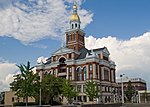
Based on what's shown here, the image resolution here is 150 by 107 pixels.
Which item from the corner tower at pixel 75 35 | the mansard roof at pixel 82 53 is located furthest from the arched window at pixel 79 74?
the corner tower at pixel 75 35

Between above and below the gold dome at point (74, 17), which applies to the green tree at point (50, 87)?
below

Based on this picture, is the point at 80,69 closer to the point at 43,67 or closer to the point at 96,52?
the point at 96,52

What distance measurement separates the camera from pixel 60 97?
91.8 meters

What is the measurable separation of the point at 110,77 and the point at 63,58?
19808 mm

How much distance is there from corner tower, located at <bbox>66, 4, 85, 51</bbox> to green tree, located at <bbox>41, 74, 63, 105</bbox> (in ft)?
85.0

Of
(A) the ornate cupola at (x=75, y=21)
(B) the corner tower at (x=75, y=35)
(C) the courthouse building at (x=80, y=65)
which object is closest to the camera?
(C) the courthouse building at (x=80, y=65)

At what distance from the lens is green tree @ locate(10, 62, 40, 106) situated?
187 ft

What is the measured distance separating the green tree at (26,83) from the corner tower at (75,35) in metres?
42.6

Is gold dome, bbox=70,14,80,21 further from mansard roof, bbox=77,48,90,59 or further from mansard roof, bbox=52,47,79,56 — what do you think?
mansard roof, bbox=52,47,79,56

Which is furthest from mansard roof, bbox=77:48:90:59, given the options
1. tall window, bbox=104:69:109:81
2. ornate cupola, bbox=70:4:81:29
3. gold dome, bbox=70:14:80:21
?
gold dome, bbox=70:14:80:21

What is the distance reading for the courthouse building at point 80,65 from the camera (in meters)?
89.8

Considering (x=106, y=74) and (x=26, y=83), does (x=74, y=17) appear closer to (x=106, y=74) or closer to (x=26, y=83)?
(x=106, y=74)

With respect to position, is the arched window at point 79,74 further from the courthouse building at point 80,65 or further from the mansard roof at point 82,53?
the mansard roof at point 82,53

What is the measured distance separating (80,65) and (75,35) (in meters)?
14.9
